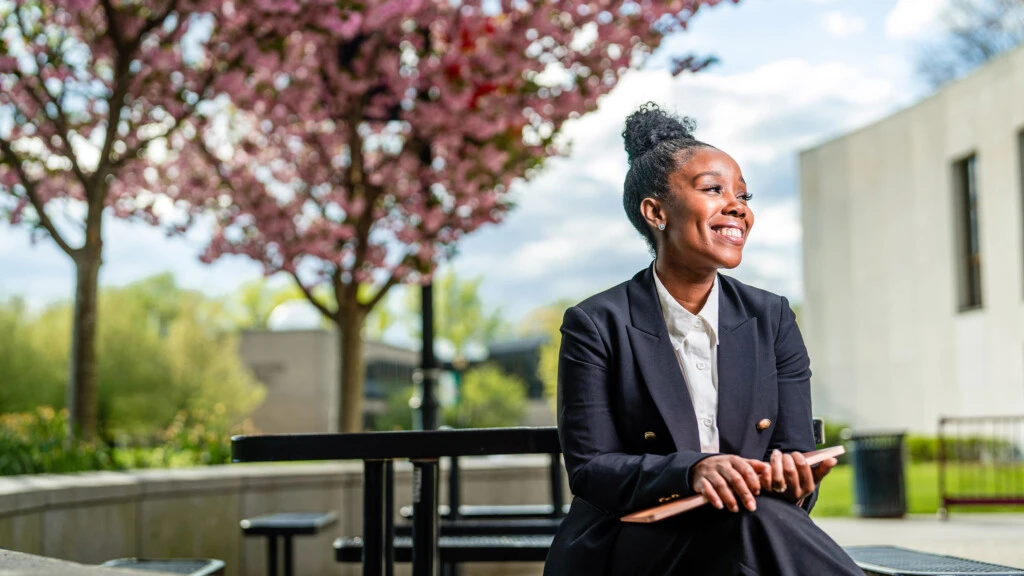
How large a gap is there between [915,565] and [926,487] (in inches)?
811

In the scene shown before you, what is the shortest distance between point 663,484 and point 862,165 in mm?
41668

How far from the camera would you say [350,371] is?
1046 cm

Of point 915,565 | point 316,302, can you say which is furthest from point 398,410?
point 915,565

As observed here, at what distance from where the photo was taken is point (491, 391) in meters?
74.1

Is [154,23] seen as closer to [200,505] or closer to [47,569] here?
[200,505]

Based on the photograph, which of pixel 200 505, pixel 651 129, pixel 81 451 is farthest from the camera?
pixel 81 451

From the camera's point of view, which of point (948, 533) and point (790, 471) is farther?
point (948, 533)

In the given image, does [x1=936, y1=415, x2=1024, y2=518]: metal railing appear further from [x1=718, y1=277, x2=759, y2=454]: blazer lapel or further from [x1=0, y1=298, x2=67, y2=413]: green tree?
[x1=0, y1=298, x2=67, y2=413]: green tree

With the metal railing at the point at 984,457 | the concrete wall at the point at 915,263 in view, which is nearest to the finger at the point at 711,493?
the metal railing at the point at 984,457

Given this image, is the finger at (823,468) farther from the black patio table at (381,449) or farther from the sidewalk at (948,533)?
the sidewalk at (948,533)

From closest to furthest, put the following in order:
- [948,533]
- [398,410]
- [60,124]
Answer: [60,124]
[948,533]
[398,410]

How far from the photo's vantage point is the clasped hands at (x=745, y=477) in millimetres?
2182

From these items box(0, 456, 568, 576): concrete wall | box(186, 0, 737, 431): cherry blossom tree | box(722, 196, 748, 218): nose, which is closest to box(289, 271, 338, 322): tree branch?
box(186, 0, 737, 431): cherry blossom tree

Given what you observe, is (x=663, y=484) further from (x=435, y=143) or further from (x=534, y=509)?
(x=435, y=143)
